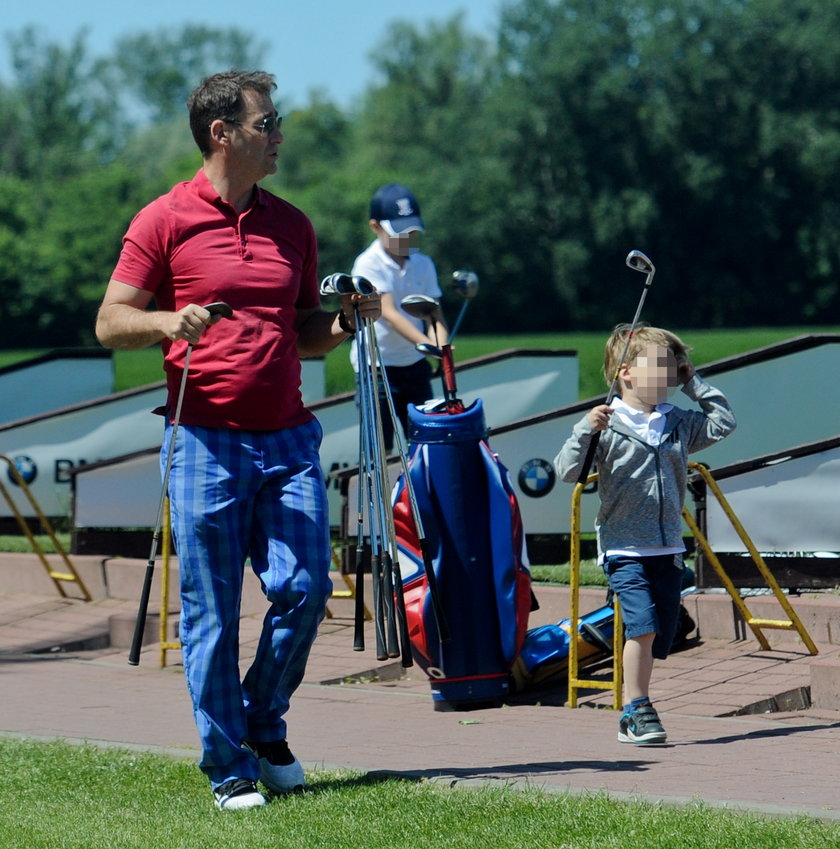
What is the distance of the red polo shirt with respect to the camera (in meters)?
4.68

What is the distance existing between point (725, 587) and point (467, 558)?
1443 millimetres

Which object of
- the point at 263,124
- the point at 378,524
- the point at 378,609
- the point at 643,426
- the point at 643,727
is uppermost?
the point at 263,124

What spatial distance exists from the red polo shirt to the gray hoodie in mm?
1476

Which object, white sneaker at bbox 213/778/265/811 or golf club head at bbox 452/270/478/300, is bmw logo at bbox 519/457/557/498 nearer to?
golf club head at bbox 452/270/478/300

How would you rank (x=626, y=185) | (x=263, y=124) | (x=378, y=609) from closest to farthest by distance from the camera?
(x=263, y=124) → (x=378, y=609) → (x=626, y=185)

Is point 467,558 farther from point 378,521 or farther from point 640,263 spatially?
point 378,521

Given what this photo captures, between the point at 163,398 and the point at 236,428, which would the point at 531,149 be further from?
the point at 236,428

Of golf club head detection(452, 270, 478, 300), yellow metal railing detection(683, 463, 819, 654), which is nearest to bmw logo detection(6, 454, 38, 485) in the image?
golf club head detection(452, 270, 478, 300)

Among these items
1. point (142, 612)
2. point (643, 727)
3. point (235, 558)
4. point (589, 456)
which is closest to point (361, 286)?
point (235, 558)

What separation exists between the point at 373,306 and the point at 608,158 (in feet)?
209

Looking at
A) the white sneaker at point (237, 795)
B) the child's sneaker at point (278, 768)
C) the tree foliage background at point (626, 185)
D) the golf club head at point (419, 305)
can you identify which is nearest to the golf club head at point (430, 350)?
the golf club head at point (419, 305)

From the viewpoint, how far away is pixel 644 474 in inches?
232

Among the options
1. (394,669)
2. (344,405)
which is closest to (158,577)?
(344,405)

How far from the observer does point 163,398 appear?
1205 centimetres
